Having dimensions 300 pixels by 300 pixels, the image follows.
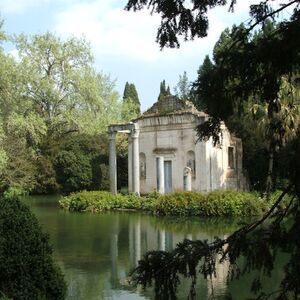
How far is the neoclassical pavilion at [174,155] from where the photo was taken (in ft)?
101

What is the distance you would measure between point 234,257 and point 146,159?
1145 inches

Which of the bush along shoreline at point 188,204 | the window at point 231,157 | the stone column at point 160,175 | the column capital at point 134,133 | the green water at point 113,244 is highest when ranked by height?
the column capital at point 134,133

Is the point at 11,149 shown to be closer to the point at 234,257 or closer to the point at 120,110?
the point at 120,110

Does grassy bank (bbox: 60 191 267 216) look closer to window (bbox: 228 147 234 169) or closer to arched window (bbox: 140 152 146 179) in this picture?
arched window (bbox: 140 152 146 179)

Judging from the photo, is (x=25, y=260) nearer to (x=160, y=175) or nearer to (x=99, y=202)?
(x=99, y=202)

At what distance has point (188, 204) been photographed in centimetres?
2469

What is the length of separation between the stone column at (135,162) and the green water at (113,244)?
550 centimetres

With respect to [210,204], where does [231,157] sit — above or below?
above

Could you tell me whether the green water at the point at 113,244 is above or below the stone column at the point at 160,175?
below

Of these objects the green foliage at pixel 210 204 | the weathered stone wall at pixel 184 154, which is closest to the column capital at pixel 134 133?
the weathered stone wall at pixel 184 154

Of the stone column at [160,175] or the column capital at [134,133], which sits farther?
the column capital at [134,133]

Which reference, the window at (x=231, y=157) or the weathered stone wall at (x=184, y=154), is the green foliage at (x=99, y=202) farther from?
the window at (x=231, y=157)

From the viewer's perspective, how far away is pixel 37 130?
3322cm

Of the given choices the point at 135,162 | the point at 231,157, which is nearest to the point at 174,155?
the point at 135,162
